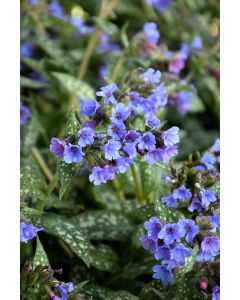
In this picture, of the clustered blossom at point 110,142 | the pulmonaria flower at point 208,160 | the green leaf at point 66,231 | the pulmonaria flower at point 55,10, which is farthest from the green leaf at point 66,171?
the pulmonaria flower at point 55,10

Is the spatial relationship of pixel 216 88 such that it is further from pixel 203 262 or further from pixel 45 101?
pixel 203 262

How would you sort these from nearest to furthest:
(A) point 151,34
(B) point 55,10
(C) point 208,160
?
1. (C) point 208,160
2. (A) point 151,34
3. (B) point 55,10

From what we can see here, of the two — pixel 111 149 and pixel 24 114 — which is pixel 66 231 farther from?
pixel 24 114

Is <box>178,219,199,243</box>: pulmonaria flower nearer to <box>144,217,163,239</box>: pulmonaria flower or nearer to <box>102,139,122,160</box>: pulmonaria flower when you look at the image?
<box>144,217,163,239</box>: pulmonaria flower

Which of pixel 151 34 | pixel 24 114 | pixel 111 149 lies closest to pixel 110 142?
pixel 111 149

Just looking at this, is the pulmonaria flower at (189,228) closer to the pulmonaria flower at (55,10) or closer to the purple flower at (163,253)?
the purple flower at (163,253)
